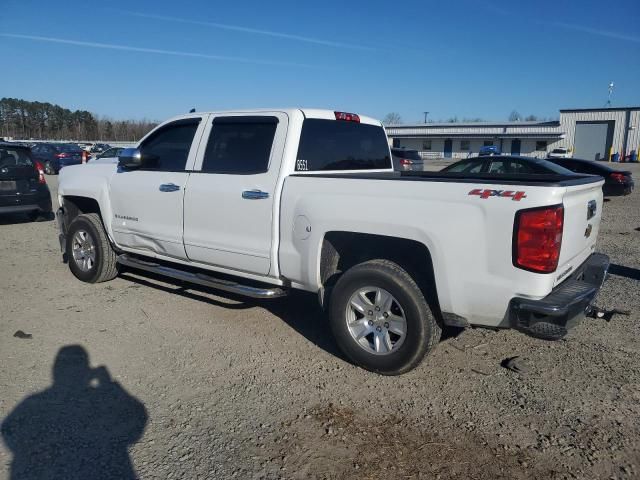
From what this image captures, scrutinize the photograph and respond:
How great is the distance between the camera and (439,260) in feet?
11.3

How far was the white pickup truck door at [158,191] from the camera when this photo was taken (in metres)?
5.06

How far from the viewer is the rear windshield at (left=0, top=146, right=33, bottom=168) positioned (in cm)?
1001

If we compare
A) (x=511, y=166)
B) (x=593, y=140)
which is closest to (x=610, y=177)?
(x=511, y=166)

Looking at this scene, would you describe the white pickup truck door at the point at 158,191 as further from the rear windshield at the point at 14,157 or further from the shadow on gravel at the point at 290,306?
the rear windshield at the point at 14,157

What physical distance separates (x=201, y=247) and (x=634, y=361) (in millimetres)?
3902

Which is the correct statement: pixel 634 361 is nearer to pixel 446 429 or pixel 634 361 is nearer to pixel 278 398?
pixel 446 429

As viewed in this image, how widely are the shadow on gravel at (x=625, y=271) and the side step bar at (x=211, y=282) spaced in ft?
15.8

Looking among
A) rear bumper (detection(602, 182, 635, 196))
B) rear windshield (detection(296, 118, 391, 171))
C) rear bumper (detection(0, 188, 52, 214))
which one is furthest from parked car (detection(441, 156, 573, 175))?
rear bumper (detection(0, 188, 52, 214))

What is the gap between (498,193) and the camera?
319cm

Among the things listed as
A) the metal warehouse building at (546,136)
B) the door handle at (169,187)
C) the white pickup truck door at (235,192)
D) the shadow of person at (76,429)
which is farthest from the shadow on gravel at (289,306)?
the metal warehouse building at (546,136)

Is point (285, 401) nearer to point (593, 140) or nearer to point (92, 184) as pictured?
point (92, 184)

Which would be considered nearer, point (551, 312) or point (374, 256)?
point (551, 312)

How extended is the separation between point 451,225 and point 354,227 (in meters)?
0.77

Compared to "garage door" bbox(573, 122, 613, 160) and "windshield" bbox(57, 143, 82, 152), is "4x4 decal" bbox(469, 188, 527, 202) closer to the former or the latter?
"windshield" bbox(57, 143, 82, 152)
